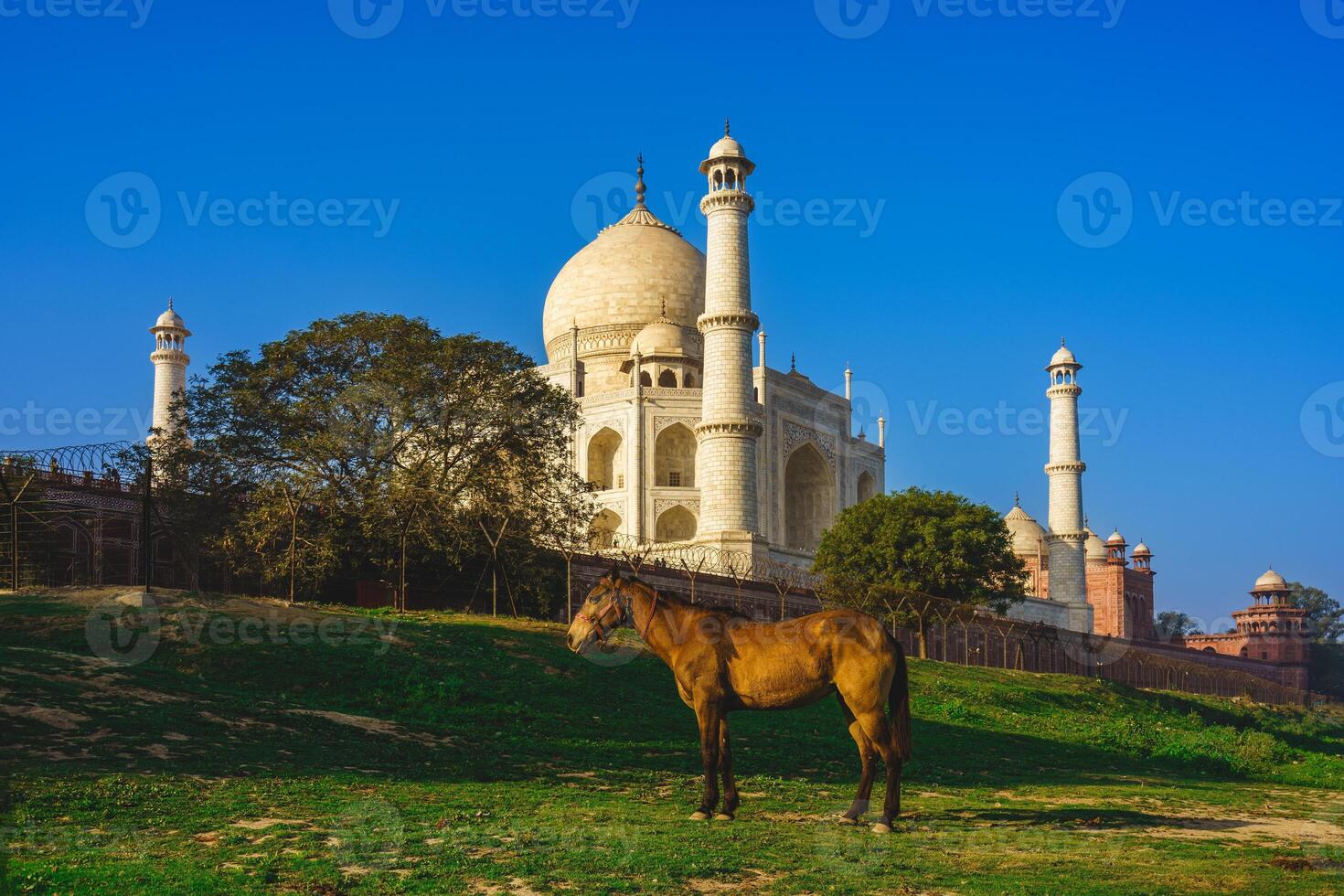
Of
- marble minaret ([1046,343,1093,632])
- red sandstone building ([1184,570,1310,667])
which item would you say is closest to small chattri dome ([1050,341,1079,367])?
marble minaret ([1046,343,1093,632])

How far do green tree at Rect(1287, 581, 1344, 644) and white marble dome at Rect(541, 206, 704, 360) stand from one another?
205 ft

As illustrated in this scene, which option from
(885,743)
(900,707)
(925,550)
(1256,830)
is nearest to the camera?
(885,743)

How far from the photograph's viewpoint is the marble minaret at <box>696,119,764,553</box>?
4244cm

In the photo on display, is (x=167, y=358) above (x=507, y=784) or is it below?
above

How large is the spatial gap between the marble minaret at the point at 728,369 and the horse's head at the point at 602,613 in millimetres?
31417

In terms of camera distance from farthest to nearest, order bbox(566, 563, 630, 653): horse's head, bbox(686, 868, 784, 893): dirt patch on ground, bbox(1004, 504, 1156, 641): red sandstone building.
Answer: bbox(1004, 504, 1156, 641): red sandstone building, bbox(566, 563, 630, 653): horse's head, bbox(686, 868, 784, 893): dirt patch on ground

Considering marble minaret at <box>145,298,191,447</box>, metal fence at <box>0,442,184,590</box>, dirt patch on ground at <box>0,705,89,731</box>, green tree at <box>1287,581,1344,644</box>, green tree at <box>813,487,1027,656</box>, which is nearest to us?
dirt patch on ground at <box>0,705,89,731</box>

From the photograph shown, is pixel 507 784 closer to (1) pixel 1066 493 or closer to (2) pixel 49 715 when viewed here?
(2) pixel 49 715

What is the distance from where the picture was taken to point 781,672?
9.89m

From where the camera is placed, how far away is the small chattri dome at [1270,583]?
8150 cm

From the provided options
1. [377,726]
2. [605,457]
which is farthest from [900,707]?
[605,457]

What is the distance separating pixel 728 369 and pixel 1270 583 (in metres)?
52.9

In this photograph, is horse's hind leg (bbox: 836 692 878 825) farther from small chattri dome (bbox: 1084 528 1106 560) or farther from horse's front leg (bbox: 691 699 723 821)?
small chattri dome (bbox: 1084 528 1106 560)

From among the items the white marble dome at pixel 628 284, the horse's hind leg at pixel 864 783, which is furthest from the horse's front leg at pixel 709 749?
the white marble dome at pixel 628 284
